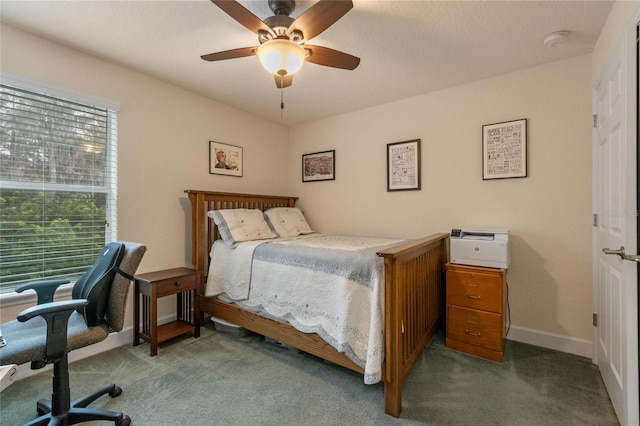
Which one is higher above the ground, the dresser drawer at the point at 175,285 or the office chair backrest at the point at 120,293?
the office chair backrest at the point at 120,293

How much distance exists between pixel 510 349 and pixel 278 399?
189 cm

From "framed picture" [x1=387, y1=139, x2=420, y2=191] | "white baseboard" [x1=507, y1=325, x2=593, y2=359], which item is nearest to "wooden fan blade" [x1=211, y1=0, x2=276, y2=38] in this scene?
"framed picture" [x1=387, y1=139, x2=420, y2=191]

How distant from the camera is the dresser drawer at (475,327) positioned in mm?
2143

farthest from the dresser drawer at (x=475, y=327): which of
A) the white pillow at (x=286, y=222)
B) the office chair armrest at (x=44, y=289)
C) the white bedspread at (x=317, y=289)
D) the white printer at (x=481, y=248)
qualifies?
the office chair armrest at (x=44, y=289)

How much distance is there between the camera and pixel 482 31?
1.96m

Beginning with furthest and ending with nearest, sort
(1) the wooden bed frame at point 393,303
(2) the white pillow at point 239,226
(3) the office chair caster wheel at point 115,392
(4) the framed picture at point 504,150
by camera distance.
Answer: (2) the white pillow at point 239,226 < (4) the framed picture at point 504,150 < (3) the office chair caster wheel at point 115,392 < (1) the wooden bed frame at point 393,303

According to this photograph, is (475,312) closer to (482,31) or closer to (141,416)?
(482,31)

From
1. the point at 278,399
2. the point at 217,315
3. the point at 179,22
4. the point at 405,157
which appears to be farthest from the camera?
the point at 405,157

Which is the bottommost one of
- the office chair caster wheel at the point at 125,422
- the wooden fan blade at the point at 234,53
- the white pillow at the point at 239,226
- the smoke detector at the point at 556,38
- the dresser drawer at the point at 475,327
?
the office chair caster wheel at the point at 125,422

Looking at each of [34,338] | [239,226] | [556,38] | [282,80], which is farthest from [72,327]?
[556,38]

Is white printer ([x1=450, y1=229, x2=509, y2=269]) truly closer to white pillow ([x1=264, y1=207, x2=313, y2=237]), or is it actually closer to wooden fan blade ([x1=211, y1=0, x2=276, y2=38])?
white pillow ([x1=264, y1=207, x2=313, y2=237])

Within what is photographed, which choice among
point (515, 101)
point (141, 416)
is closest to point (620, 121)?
point (515, 101)

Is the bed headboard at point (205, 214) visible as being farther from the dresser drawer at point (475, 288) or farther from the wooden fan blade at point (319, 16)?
the dresser drawer at point (475, 288)

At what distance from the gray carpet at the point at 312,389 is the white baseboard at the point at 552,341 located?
8 cm
